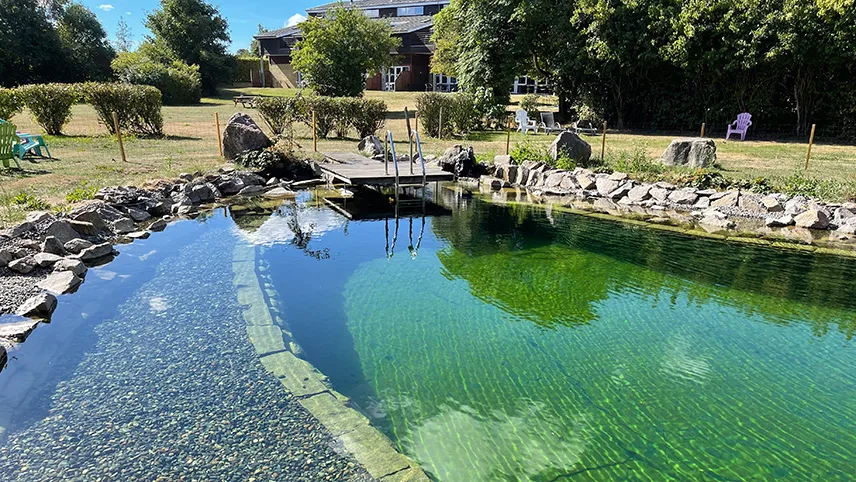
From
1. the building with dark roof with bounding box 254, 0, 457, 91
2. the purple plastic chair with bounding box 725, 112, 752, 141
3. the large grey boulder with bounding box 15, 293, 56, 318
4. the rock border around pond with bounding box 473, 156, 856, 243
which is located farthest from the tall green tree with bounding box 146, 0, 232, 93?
the large grey boulder with bounding box 15, 293, 56, 318

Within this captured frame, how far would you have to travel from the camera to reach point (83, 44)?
107 feet

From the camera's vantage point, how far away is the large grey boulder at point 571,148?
12281 millimetres

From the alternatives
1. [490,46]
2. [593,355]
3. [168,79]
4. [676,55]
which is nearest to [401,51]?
[168,79]

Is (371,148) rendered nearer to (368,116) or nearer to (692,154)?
(368,116)

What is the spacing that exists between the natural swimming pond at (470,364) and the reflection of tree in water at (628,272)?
40mm

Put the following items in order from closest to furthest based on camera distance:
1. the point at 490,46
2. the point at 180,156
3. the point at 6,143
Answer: the point at 6,143 < the point at 180,156 < the point at 490,46

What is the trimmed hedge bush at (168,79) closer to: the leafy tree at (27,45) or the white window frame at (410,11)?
the leafy tree at (27,45)

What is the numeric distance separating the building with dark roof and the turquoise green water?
28.6 metres

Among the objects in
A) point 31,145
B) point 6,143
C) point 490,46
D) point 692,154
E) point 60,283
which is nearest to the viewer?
point 60,283

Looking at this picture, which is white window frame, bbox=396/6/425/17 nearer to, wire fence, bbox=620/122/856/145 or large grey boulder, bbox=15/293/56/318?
wire fence, bbox=620/122/856/145

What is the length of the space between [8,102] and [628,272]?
1626 centimetres

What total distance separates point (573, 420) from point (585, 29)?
56.4ft

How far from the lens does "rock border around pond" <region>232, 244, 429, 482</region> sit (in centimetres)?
328

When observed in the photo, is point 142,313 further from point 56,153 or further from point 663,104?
point 663,104
